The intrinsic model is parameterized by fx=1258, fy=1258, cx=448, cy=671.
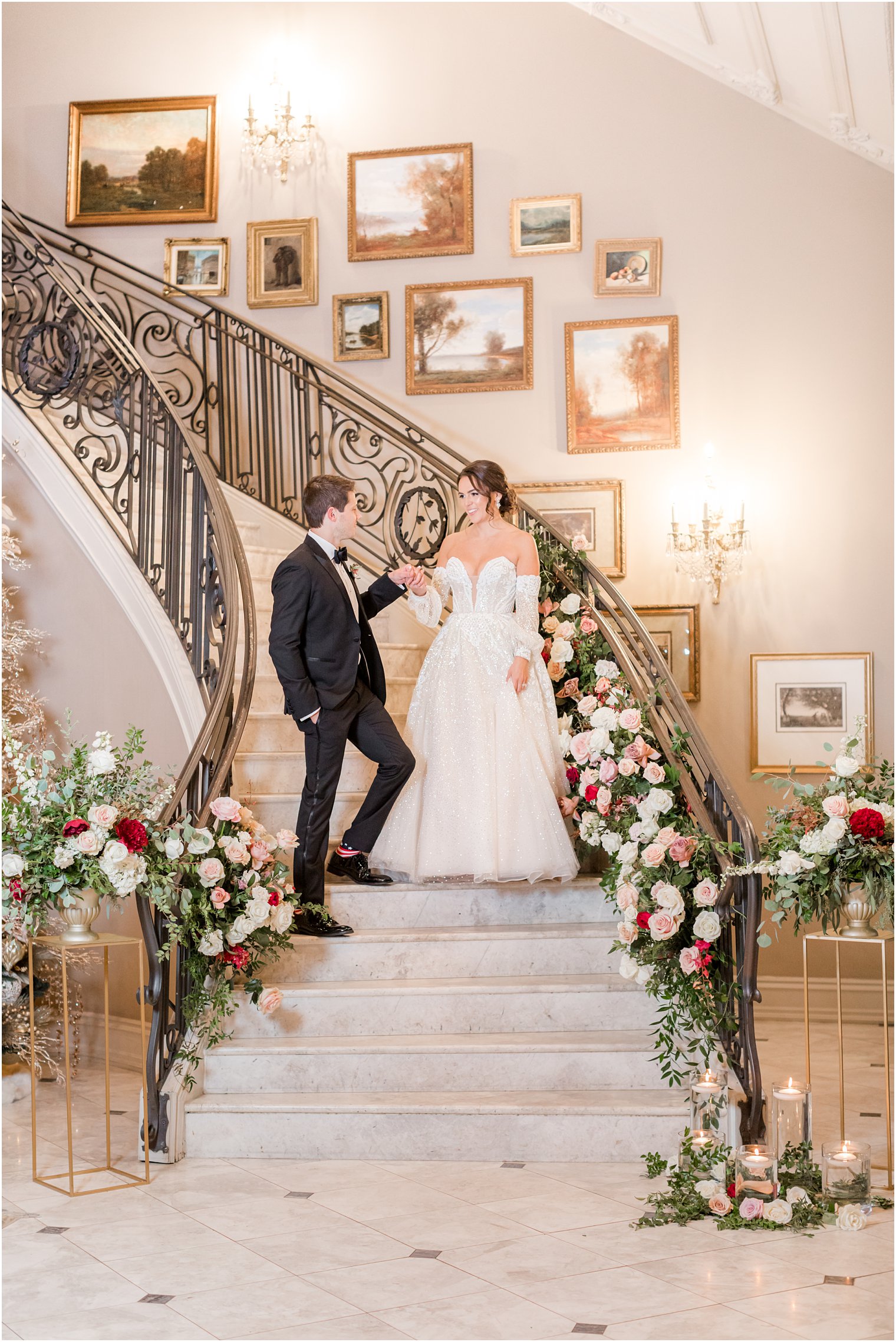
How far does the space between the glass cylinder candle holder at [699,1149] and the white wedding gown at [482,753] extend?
1306 millimetres

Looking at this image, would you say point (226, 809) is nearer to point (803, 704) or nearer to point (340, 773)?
point (340, 773)

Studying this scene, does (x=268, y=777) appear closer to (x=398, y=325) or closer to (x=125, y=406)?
(x=125, y=406)

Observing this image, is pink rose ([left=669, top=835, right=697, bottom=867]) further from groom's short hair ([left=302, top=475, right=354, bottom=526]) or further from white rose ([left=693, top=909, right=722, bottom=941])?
groom's short hair ([left=302, top=475, right=354, bottom=526])

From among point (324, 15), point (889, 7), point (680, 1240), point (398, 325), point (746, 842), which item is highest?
point (324, 15)

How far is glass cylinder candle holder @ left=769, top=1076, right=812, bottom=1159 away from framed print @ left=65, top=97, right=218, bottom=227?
6.66 m

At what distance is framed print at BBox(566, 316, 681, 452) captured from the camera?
7.57 metres

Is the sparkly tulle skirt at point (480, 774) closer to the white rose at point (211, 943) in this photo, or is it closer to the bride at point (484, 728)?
the bride at point (484, 728)

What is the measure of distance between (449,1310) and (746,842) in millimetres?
1889

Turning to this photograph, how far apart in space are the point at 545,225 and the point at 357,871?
4.50m

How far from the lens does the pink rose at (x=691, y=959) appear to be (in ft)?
14.5

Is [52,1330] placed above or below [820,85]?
below

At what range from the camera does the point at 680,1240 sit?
12.0 ft

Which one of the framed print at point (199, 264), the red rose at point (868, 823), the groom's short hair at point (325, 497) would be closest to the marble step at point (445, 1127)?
the red rose at point (868, 823)

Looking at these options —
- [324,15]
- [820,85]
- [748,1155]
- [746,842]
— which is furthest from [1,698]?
[820,85]
